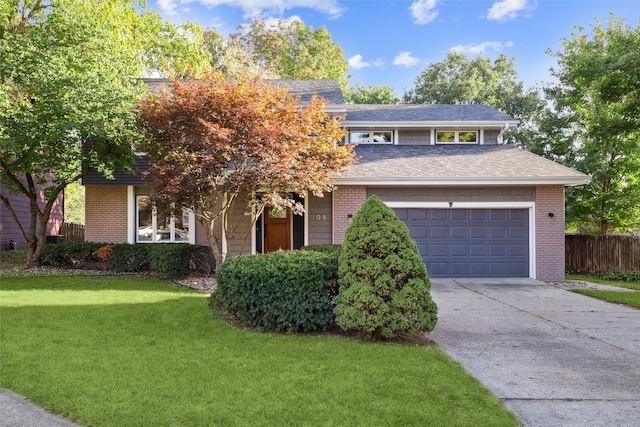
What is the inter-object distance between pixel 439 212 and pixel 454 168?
1.33m

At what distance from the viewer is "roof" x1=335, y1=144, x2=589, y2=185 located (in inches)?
458

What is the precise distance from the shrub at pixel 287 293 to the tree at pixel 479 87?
23720mm

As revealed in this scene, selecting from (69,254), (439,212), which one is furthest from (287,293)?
(69,254)

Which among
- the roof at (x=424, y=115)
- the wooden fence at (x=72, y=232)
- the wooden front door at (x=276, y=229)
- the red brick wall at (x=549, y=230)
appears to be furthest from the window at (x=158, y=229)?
the red brick wall at (x=549, y=230)

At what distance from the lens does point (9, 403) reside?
11.6 feet

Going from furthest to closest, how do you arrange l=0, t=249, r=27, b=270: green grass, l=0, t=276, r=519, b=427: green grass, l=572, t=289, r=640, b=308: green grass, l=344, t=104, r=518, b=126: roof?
l=344, t=104, r=518, b=126: roof, l=0, t=249, r=27, b=270: green grass, l=572, t=289, r=640, b=308: green grass, l=0, t=276, r=519, b=427: green grass

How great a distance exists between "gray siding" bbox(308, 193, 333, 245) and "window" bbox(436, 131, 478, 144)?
478 cm

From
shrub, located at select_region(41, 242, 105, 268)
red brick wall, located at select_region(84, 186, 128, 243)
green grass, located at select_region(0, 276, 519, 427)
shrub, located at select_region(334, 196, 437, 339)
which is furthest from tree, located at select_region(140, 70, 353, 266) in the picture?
red brick wall, located at select_region(84, 186, 128, 243)

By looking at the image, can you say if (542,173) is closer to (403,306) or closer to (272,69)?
(403,306)

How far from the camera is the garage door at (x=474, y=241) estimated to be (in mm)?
12086

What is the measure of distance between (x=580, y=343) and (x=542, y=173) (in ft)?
23.7

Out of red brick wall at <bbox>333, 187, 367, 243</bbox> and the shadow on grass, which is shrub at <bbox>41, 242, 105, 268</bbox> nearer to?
the shadow on grass

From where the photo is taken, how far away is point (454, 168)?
12266 millimetres

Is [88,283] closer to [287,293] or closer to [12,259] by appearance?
[12,259]
